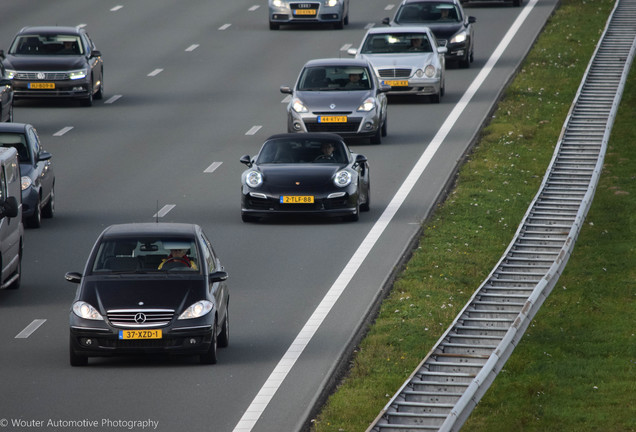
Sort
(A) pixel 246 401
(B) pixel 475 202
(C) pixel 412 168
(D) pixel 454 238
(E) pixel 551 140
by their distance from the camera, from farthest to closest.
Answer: (E) pixel 551 140
(C) pixel 412 168
(B) pixel 475 202
(D) pixel 454 238
(A) pixel 246 401

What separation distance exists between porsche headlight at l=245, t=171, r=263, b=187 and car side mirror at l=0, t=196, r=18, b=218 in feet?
18.9

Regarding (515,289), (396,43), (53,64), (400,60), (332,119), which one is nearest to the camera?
(515,289)

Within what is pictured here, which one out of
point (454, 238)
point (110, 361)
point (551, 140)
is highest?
point (110, 361)

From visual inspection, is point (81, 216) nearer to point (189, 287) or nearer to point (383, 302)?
point (383, 302)

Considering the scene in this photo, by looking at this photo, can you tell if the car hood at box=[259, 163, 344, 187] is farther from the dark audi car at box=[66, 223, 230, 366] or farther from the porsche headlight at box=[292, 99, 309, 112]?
the dark audi car at box=[66, 223, 230, 366]

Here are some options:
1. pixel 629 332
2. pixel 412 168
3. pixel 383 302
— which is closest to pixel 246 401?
pixel 383 302

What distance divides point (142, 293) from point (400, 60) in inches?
832

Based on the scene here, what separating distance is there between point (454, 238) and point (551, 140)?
1030cm

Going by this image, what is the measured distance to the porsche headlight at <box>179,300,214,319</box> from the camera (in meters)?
17.3

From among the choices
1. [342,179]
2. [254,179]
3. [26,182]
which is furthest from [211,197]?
[26,182]

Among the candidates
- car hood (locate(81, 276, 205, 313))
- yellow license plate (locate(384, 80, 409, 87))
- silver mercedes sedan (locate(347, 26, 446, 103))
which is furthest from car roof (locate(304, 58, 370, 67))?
car hood (locate(81, 276, 205, 313))

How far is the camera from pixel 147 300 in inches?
683

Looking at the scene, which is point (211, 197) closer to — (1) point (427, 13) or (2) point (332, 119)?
(2) point (332, 119)

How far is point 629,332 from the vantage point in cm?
2150
